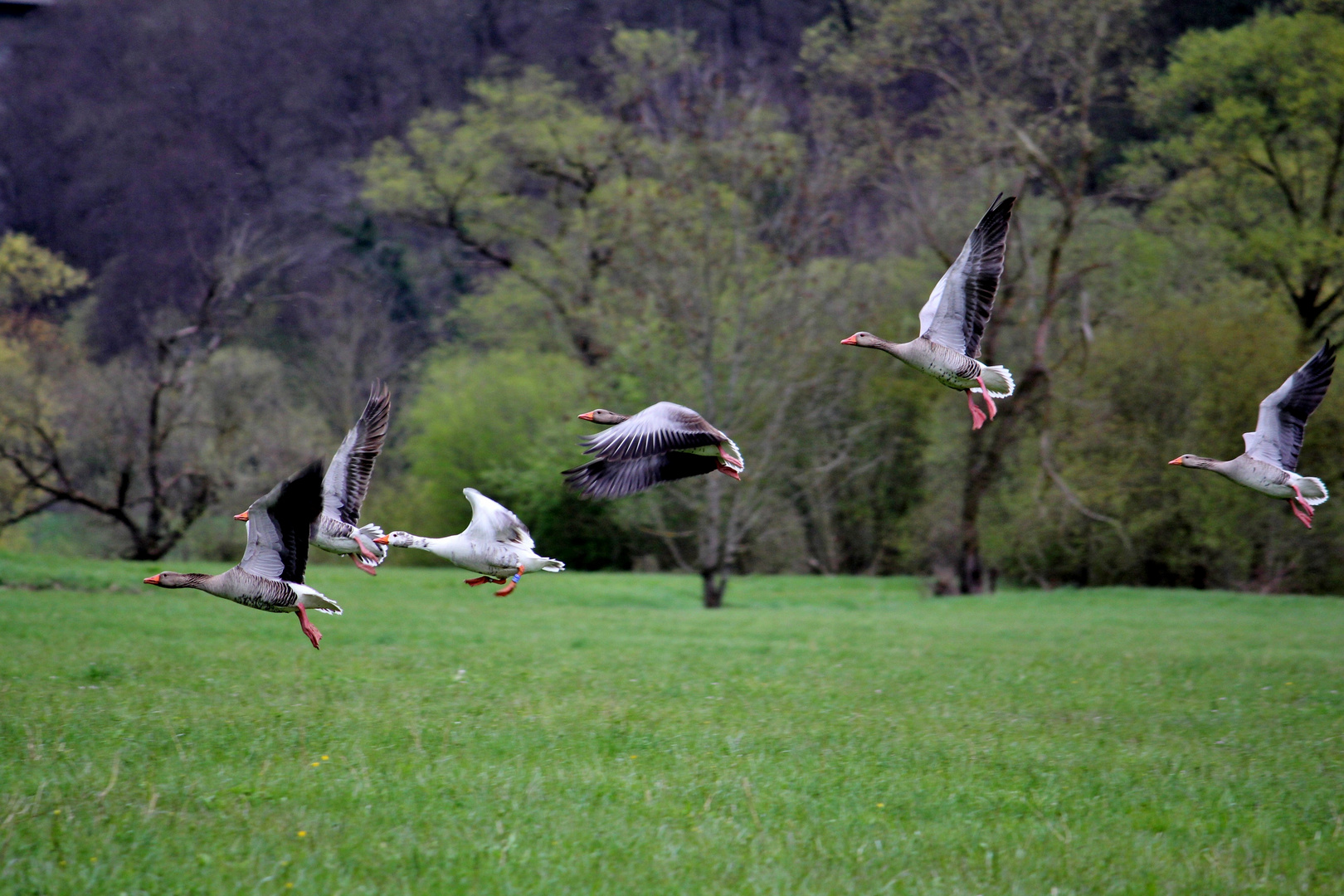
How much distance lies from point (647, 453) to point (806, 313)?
15.3 meters

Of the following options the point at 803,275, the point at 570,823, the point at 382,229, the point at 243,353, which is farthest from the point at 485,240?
the point at 570,823

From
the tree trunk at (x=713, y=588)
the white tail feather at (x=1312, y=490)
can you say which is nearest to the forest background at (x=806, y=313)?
the tree trunk at (x=713, y=588)

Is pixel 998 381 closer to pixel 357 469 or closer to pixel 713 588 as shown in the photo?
pixel 357 469

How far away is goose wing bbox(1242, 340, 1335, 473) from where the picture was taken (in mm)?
7105

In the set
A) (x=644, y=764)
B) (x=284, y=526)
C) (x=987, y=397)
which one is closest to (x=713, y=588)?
(x=644, y=764)

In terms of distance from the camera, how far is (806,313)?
21.4 meters

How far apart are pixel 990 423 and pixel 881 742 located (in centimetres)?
1769

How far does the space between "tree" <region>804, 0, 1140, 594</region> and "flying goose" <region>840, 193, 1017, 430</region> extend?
15431 millimetres

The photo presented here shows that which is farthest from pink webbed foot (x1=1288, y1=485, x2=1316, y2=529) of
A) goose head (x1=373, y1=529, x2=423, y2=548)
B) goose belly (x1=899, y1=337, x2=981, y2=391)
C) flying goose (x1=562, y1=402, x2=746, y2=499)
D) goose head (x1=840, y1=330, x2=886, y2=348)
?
goose head (x1=373, y1=529, x2=423, y2=548)

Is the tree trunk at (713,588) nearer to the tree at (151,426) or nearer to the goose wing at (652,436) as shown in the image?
the tree at (151,426)

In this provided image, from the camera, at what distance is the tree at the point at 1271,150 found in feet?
78.5

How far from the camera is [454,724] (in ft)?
26.3

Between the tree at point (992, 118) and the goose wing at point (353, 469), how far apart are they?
53.5ft

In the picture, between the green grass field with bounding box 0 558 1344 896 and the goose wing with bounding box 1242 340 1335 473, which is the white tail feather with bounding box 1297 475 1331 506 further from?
the green grass field with bounding box 0 558 1344 896
